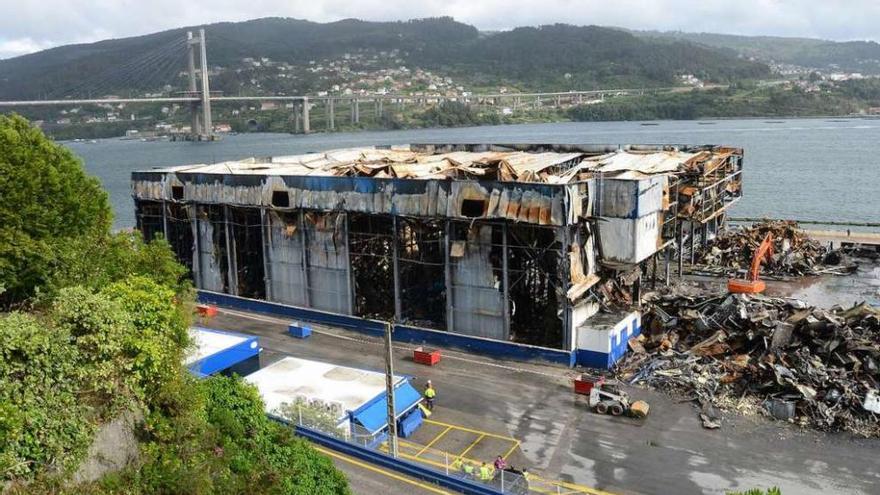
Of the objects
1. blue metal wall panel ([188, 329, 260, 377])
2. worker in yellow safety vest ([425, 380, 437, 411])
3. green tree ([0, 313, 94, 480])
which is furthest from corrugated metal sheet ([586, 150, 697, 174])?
green tree ([0, 313, 94, 480])

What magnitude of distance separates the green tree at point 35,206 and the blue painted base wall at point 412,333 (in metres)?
15.4

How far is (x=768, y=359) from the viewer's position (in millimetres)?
31047

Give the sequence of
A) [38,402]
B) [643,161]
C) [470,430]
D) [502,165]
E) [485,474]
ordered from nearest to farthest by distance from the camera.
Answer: [38,402] < [485,474] < [470,430] < [502,165] < [643,161]

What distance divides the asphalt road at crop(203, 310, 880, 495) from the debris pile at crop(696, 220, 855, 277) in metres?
26.2

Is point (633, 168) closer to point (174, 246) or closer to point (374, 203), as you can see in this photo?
point (374, 203)

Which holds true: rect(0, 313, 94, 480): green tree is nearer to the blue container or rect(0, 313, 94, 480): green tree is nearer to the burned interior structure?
the burned interior structure

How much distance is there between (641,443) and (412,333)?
15.2 meters

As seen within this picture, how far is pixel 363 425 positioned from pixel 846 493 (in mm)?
15704

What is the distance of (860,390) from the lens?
28266mm

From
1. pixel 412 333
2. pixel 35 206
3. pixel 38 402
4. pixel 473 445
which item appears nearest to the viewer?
pixel 38 402

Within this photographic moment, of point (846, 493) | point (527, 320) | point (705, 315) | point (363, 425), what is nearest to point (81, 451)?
point (363, 425)

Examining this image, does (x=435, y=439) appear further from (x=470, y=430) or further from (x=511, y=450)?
(x=511, y=450)

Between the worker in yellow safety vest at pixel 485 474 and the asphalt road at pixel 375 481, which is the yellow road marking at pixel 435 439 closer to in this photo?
the asphalt road at pixel 375 481

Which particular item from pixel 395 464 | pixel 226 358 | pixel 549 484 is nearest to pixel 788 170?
pixel 226 358
